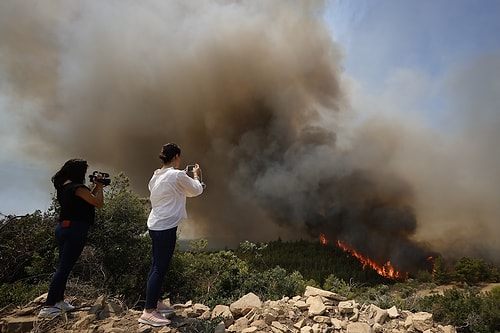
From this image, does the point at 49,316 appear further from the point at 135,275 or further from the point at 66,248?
the point at 135,275

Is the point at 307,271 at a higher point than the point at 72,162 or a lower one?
higher

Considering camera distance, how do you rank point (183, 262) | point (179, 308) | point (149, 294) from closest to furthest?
point (149, 294), point (179, 308), point (183, 262)

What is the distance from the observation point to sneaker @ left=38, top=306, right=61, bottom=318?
4.52 meters

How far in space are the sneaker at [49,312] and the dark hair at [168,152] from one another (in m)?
2.52

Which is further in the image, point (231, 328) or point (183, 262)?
point (183, 262)

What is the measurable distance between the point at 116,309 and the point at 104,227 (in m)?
5.97

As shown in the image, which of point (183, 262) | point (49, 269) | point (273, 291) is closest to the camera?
point (273, 291)

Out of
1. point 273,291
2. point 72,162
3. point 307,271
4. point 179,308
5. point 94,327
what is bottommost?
point 94,327

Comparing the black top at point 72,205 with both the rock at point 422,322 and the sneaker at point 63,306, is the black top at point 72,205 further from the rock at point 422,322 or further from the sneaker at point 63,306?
the rock at point 422,322

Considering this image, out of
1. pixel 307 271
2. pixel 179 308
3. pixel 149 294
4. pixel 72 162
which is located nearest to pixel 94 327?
pixel 149 294

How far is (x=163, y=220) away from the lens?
13.9 ft

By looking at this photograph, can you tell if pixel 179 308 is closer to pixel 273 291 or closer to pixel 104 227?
pixel 273 291

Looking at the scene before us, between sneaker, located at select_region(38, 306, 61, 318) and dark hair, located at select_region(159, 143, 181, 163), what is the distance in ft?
8.27

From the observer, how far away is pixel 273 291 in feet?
26.6
